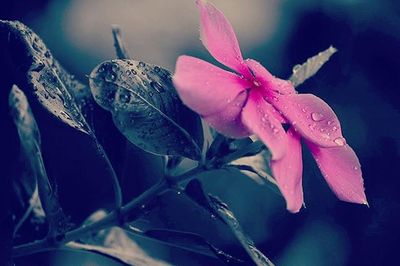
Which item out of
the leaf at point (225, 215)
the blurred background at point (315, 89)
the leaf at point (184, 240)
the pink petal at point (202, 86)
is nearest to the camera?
the pink petal at point (202, 86)

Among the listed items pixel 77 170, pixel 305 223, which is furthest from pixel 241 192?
pixel 77 170

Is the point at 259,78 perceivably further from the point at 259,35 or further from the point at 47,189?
the point at 259,35

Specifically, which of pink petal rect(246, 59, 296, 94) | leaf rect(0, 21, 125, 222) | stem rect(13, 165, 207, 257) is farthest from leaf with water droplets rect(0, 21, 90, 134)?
pink petal rect(246, 59, 296, 94)

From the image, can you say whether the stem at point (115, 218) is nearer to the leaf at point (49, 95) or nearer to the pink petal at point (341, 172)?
the leaf at point (49, 95)

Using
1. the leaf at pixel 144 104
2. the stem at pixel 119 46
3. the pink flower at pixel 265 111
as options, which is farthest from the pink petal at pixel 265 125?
the stem at pixel 119 46

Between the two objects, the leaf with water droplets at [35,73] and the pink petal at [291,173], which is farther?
the leaf with water droplets at [35,73]
